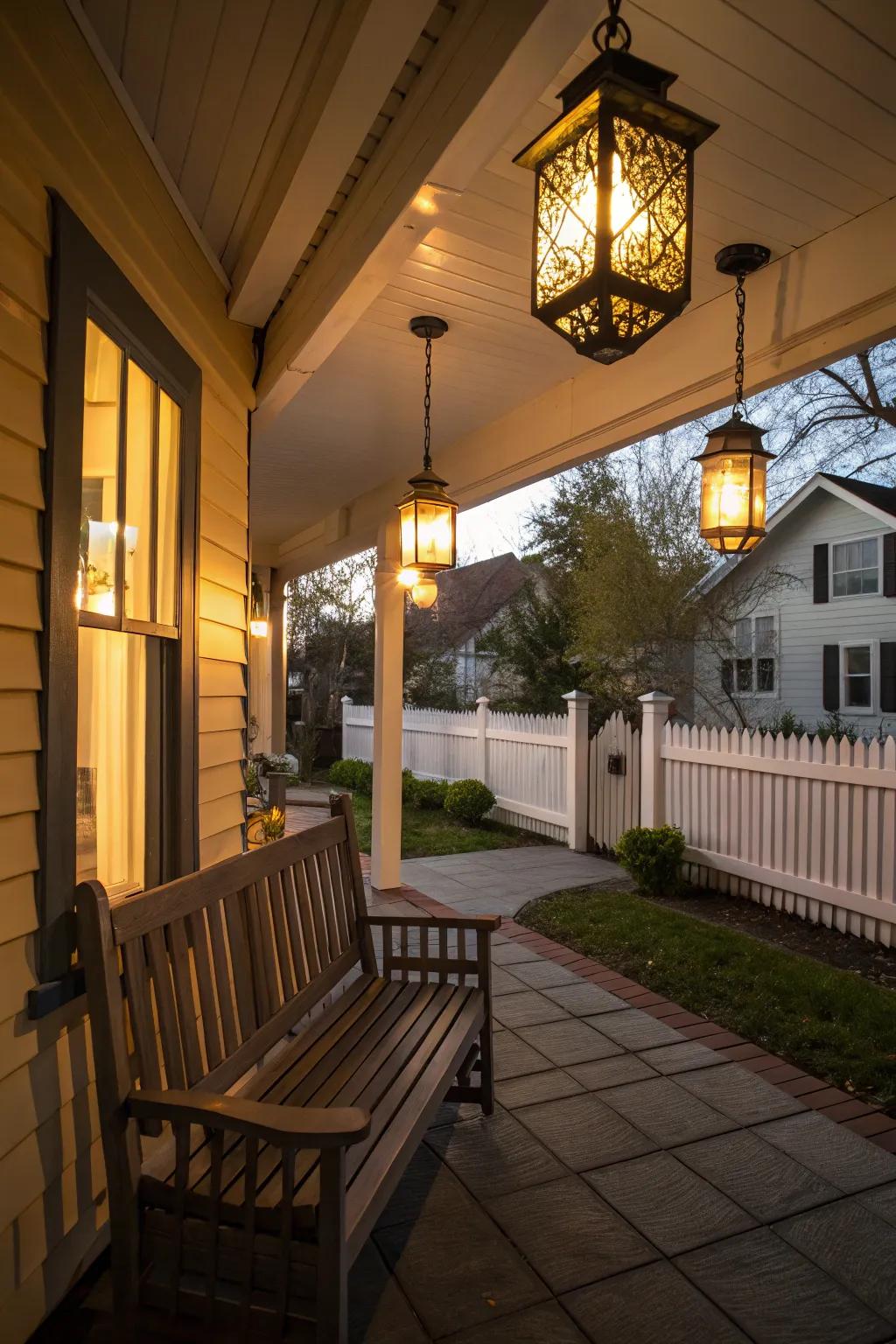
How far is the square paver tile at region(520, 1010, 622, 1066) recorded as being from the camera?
10.4ft

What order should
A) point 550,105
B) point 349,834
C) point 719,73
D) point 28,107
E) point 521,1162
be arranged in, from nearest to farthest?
point 28,107, point 719,73, point 550,105, point 521,1162, point 349,834

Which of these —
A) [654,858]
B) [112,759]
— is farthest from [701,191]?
[654,858]

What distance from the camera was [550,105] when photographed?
2.19 m

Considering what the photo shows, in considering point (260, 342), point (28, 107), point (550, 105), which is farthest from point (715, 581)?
point (28, 107)

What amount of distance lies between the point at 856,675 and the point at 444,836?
7.62 meters

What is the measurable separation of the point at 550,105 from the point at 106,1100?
101 inches

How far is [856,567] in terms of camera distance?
1241cm

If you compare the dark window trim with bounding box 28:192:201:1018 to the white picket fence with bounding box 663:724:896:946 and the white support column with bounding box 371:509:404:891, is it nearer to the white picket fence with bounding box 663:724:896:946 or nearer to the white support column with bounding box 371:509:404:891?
the white support column with bounding box 371:509:404:891

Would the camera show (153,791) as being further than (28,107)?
Yes

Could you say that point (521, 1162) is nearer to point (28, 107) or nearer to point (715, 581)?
point (28, 107)

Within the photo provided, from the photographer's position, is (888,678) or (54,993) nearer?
(54,993)

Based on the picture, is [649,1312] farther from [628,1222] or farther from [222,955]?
[222,955]

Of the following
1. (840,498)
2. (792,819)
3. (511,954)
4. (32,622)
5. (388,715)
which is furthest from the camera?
(840,498)

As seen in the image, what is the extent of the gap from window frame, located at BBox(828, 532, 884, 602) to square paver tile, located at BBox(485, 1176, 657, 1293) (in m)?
11.7
